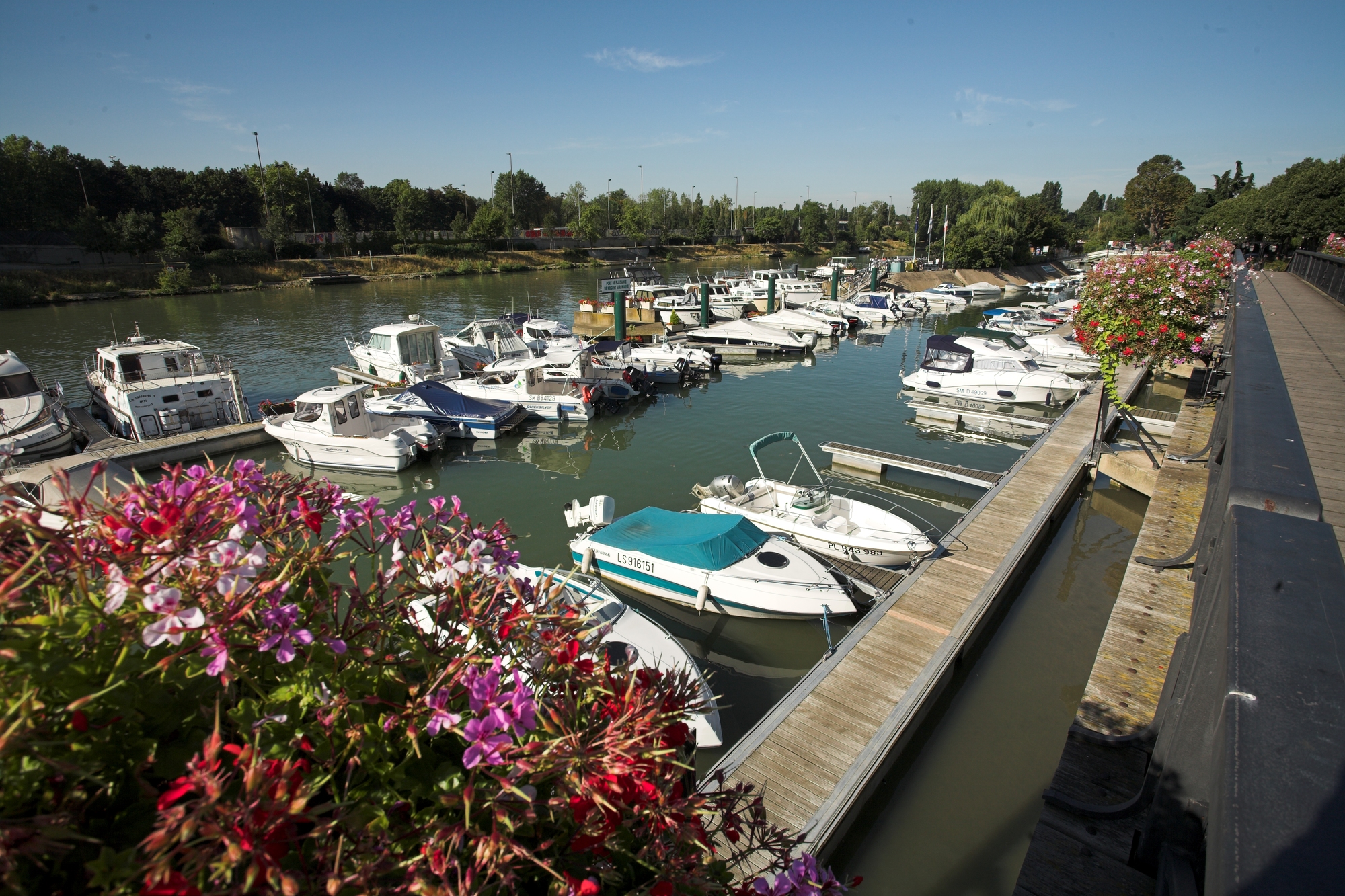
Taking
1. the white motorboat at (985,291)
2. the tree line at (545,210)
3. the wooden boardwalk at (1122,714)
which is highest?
the tree line at (545,210)

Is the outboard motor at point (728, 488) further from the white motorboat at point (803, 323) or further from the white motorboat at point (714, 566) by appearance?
the white motorboat at point (803, 323)

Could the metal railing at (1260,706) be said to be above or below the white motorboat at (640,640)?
above

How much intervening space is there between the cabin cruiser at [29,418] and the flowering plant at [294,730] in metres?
21.4

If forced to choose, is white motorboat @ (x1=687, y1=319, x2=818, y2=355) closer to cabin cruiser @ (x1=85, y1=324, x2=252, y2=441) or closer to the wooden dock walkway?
cabin cruiser @ (x1=85, y1=324, x2=252, y2=441)

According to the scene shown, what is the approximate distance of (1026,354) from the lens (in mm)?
27391

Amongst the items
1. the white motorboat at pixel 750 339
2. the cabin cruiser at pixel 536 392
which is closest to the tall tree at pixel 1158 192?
the white motorboat at pixel 750 339

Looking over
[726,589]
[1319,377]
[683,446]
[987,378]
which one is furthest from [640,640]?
[987,378]

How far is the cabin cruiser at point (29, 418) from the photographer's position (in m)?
17.6

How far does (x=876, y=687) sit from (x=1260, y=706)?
22.8ft

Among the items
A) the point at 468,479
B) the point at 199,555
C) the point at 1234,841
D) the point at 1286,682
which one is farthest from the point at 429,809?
the point at 468,479

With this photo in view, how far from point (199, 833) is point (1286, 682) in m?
2.93

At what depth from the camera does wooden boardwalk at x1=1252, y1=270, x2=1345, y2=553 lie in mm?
5637

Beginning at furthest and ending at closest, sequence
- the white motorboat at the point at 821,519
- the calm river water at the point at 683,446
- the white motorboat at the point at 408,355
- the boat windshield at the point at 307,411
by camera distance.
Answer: the white motorboat at the point at 408,355, the boat windshield at the point at 307,411, the white motorboat at the point at 821,519, the calm river water at the point at 683,446

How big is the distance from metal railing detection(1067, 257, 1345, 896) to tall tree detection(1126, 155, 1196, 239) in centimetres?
11744
